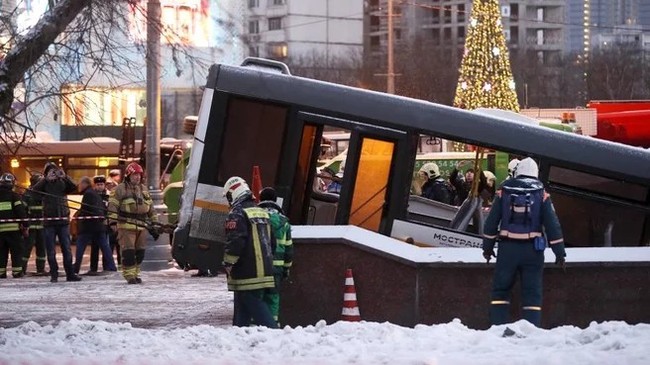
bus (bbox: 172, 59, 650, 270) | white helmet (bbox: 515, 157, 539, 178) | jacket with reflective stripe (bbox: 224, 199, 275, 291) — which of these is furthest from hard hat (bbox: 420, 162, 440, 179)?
jacket with reflective stripe (bbox: 224, 199, 275, 291)

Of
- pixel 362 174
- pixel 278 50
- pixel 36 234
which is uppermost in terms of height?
pixel 278 50

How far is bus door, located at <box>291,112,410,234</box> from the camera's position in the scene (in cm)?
1702

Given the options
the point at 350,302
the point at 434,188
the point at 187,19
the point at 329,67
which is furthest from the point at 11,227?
the point at 329,67

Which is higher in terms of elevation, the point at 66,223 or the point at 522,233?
the point at 522,233

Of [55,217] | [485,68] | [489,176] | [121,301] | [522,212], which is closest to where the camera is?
[522,212]

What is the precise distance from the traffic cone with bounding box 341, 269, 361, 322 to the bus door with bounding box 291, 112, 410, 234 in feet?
8.59

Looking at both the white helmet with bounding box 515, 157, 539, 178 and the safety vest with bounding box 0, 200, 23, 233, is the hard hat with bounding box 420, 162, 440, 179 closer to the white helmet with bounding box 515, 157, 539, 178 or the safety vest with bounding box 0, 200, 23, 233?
the white helmet with bounding box 515, 157, 539, 178

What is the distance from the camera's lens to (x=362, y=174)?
1716cm

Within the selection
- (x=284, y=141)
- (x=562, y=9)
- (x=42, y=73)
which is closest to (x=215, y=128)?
(x=284, y=141)

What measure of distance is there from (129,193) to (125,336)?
9.39 m

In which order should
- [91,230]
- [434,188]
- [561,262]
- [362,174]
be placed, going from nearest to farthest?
[561,262] < [362,174] < [434,188] < [91,230]

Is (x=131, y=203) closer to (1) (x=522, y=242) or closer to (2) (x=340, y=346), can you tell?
(1) (x=522, y=242)

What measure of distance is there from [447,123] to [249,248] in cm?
432

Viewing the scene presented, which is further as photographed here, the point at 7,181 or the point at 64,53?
the point at 7,181
